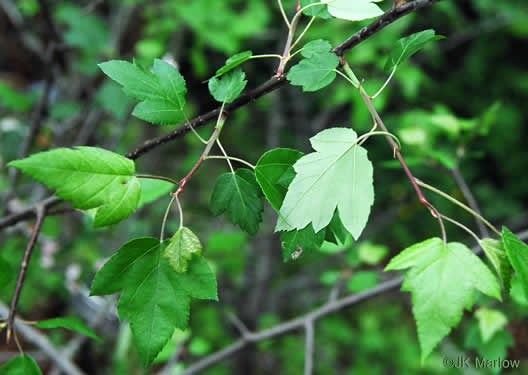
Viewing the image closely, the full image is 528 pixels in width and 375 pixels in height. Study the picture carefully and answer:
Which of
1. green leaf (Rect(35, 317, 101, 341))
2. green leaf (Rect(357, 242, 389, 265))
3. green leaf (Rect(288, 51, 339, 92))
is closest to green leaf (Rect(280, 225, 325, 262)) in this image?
green leaf (Rect(288, 51, 339, 92))

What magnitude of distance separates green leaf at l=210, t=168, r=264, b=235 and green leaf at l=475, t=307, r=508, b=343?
59cm

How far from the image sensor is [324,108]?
6.35 ft

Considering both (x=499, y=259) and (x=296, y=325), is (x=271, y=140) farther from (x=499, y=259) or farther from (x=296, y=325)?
(x=499, y=259)

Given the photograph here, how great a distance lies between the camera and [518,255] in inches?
14.6

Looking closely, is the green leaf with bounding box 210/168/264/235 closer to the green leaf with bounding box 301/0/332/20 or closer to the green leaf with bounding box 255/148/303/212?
the green leaf with bounding box 255/148/303/212

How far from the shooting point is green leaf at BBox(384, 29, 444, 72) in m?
0.38

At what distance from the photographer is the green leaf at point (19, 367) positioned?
0.44 metres

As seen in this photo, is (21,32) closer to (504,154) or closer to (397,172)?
(397,172)

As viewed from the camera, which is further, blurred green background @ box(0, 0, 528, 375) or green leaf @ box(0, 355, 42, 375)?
blurred green background @ box(0, 0, 528, 375)

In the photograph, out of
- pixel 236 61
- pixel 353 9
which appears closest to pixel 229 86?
pixel 236 61

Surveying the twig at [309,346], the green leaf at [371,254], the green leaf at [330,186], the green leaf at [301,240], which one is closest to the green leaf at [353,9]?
the green leaf at [330,186]

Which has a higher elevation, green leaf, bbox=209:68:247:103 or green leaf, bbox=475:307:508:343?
green leaf, bbox=209:68:247:103

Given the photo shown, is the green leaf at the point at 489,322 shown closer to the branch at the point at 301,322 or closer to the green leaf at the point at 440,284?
the branch at the point at 301,322

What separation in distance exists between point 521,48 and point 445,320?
2163 mm
